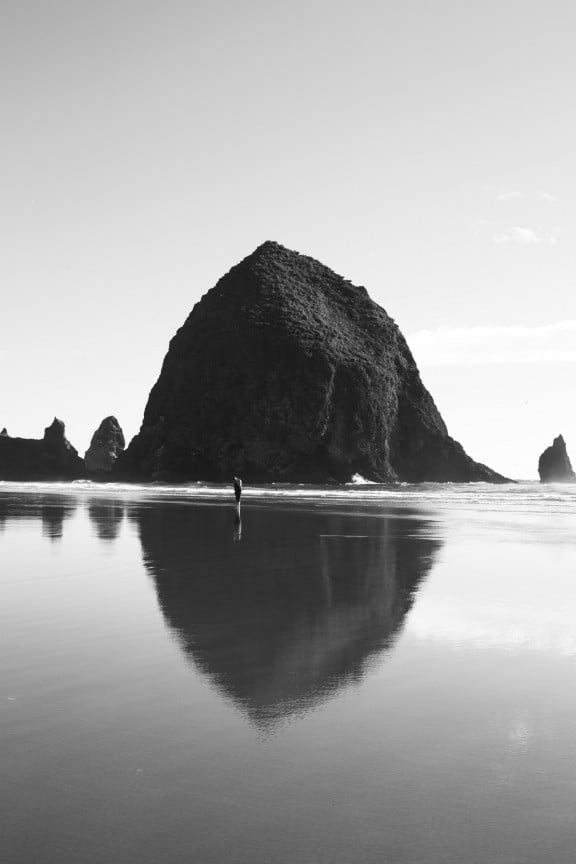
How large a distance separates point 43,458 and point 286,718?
162 m

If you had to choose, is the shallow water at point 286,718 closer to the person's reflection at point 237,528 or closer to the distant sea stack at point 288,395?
the person's reflection at point 237,528

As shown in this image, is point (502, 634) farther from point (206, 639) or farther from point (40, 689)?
point (40, 689)

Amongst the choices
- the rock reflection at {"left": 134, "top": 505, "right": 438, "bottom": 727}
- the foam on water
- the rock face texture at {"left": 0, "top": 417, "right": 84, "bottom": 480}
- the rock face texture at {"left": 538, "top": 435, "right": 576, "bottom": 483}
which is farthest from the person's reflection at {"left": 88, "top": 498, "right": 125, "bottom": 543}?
the rock face texture at {"left": 538, "top": 435, "right": 576, "bottom": 483}

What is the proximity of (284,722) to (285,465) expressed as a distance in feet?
311

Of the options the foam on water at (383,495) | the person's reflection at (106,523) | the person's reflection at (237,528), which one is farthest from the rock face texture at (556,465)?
the person's reflection at (106,523)

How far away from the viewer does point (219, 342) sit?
112 meters

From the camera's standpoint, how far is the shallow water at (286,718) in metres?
3.58

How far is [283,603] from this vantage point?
10.2 meters

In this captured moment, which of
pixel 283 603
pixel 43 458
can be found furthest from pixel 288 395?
pixel 283 603

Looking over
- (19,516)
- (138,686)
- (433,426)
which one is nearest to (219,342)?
(433,426)

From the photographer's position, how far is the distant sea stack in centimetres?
10312

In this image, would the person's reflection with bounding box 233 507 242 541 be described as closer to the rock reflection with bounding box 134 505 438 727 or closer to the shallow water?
the rock reflection with bounding box 134 505 438 727

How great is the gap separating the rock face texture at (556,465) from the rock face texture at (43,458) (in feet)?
353

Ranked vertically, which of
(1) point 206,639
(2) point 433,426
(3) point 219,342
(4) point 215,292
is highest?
(4) point 215,292
